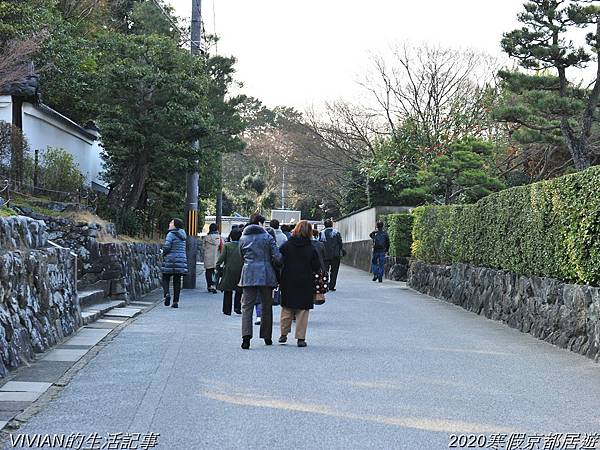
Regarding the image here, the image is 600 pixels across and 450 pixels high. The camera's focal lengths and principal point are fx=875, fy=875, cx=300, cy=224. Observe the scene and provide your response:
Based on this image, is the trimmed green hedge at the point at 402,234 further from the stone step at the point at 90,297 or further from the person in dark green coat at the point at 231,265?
the person in dark green coat at the point at 231,265

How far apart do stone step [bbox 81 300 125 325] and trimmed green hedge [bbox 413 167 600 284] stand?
7729 mm

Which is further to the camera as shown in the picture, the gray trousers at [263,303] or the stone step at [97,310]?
the stone step at [97,310]

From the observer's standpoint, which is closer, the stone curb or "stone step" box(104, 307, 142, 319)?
the stone curb

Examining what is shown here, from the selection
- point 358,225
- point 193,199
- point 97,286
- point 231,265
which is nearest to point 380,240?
point 193,199

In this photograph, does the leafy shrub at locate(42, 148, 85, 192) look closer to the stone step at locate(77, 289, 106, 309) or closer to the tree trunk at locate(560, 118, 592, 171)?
the stone step at locate(77, 289, 106, 309)

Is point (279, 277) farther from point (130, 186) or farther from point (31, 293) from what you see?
point (130, 186)

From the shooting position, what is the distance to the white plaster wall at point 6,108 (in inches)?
832

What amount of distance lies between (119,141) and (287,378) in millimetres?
A: 15185

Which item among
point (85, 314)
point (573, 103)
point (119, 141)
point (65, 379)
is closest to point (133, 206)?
point (119, 141)

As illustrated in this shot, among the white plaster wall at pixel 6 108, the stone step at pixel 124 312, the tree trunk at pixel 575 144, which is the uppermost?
the white plaster wall at pixel 6 108

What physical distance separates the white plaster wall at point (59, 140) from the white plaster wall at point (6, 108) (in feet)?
2.01

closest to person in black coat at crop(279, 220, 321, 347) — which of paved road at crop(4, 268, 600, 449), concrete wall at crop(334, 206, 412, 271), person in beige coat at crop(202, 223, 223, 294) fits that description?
paved road at crop(4, 268, 600, 449)

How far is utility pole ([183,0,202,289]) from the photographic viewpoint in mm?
25500

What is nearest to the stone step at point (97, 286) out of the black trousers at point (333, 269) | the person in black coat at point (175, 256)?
the person in black coat at point (175, 256)
